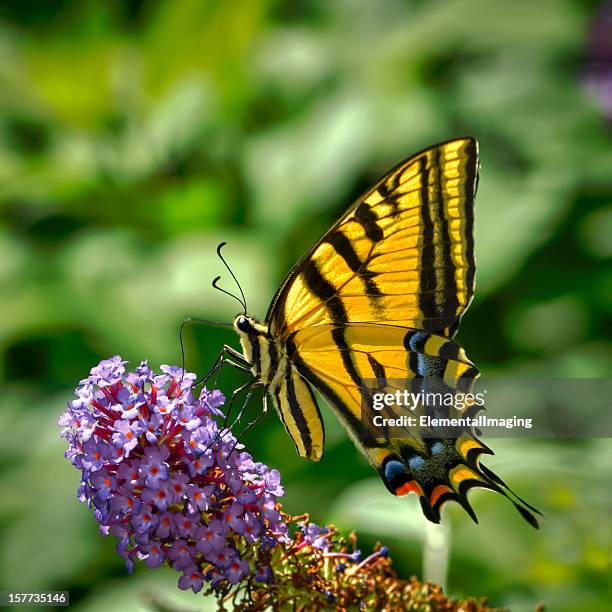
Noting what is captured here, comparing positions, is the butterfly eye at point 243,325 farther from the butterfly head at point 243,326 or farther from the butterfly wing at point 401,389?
the butterfly wing at point 401,389

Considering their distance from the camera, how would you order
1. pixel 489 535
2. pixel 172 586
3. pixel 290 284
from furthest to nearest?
pixel 172 586
pixel 489 535
pixel 290 284

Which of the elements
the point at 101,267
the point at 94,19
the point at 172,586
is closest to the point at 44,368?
the point at 101,267

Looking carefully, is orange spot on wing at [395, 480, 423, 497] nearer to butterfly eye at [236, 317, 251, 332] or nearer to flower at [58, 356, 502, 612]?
flower at [58, 356, 502, 612]

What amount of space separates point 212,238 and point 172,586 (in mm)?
1631

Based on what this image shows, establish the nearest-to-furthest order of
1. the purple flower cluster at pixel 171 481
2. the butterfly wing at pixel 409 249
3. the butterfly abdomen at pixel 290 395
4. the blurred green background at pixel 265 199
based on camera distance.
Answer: the purple flower cluster at pixel 171 481, the butterfly wing at pixel 409 249, the butterfly abdomen at pixel 290 395, the blurred green background at pixel 265 199

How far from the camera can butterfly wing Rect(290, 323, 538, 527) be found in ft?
7.59

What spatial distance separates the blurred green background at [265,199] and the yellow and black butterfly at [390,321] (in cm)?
34

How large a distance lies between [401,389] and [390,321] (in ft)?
0.71

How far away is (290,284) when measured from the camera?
2332 millimetres

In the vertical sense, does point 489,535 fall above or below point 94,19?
below

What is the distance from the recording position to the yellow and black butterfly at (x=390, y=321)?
2.28m

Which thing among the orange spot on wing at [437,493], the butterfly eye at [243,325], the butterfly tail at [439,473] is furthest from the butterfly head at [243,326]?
the orange spot on wing at [437,493]

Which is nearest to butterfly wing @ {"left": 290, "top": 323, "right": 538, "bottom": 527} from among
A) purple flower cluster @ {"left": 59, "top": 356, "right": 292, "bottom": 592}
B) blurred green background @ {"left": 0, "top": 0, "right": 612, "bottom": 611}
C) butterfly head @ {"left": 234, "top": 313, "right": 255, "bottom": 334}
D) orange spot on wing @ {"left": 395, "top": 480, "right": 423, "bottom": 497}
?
orange spot on wing @ {"left": 395, "top": 480, "right": 423, "bottom": 497}

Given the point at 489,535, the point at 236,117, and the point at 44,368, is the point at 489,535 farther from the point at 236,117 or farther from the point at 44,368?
the point at 236,117
